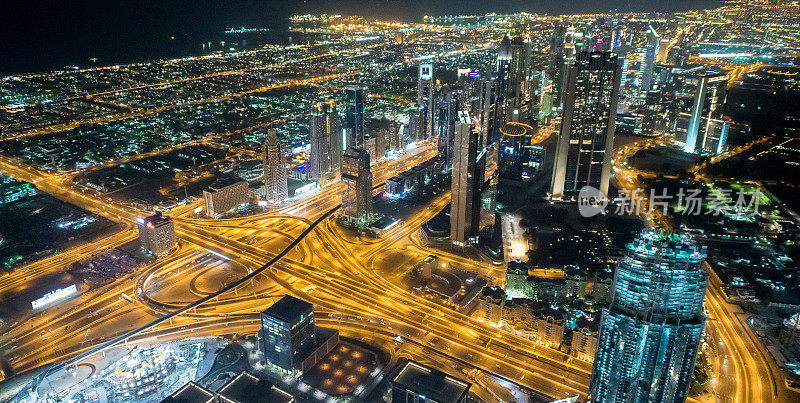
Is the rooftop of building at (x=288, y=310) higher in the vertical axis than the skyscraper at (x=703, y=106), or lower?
lower

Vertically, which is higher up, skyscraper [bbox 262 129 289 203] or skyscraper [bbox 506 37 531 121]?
skyscraper [bbox 506 37 531 121]

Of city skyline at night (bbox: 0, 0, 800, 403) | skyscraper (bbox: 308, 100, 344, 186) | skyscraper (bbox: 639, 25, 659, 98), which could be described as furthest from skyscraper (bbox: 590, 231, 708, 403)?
skyscraper (bbox: 639, 25, 659, 98)

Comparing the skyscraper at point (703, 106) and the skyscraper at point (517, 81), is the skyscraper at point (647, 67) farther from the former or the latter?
the skyscraper at point (517, 81)

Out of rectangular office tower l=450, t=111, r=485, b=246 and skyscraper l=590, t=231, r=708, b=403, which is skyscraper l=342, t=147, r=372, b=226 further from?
skyscraper l=590, t=231, r=708, b=403

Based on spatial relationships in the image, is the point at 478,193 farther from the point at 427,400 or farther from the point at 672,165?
the point at 672,165

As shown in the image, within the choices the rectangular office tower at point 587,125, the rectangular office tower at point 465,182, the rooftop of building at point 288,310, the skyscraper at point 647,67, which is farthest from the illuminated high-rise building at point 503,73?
the rooftop of building at point 288,310

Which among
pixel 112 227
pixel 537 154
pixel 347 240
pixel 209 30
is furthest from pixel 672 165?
pixel 209 30
